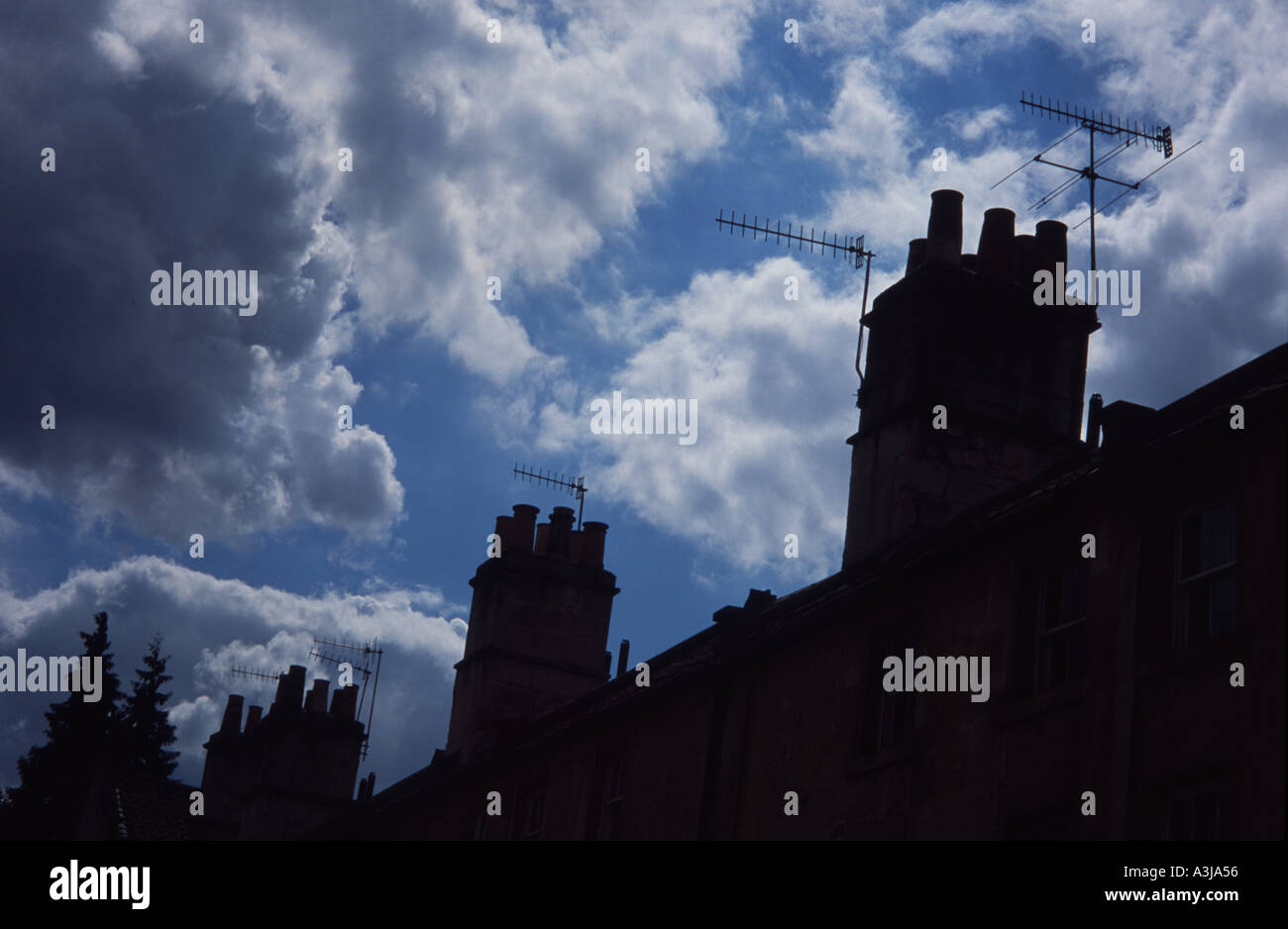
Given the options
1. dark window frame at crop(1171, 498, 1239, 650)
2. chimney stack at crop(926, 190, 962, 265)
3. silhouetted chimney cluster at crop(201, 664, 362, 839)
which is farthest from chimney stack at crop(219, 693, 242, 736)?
dark window frame at crop(1171, 498, 1239, 650)

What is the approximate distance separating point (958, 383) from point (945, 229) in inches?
112

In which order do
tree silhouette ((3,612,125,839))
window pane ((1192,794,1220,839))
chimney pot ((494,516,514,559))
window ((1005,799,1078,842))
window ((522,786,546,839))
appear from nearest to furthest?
window pane ((1192,794,1220,839)) < window ((1005,799,1078,842)) < window ((522,786,546,839)) < chimney pot ((494,516,514,559)) < tree silhouette ((3,612,125,839))

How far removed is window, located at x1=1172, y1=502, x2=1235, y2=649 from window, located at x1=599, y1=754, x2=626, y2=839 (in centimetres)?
1114

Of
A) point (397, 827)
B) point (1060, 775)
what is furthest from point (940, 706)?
point (397, 827)

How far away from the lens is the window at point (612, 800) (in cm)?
2275

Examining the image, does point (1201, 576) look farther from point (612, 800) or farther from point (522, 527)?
point (522, 527)

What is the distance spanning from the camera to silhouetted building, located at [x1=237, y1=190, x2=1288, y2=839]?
12750mm

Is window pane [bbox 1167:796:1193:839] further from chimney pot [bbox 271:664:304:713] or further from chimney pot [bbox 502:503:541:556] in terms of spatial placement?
chimney pot [bbox 271:664:304:713]

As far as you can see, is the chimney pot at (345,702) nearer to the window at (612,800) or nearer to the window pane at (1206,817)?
the window at (612,800)
